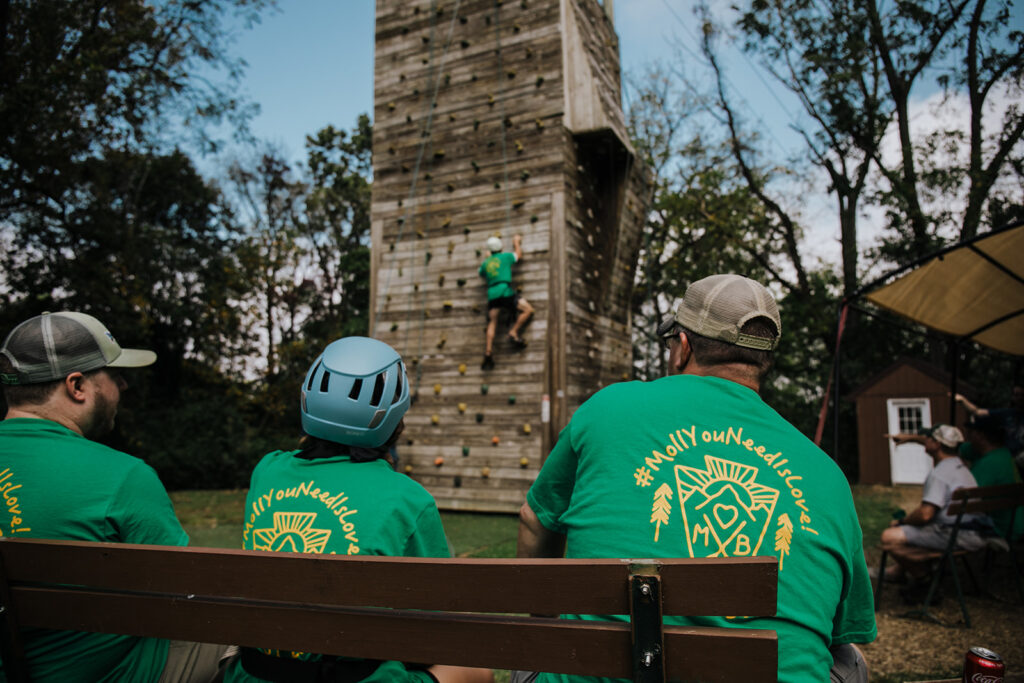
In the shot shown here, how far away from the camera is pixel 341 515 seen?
1800 mm

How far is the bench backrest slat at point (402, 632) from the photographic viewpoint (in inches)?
49.9

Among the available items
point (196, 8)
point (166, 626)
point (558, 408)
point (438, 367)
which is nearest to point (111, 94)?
point (196, 8)

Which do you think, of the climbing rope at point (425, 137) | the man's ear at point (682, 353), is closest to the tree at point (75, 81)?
the climbing rope at point (425, 137)

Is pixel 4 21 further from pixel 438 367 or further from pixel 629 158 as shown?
pixel 629 158

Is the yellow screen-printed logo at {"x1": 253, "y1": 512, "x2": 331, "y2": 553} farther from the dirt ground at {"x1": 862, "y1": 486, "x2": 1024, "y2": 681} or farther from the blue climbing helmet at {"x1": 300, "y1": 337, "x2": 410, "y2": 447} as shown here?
the dirt ground at {"x1": 862, "y1": 486, "x2": 1024, "y2": 681}

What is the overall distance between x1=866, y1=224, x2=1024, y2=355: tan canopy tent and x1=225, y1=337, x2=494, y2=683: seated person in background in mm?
5627

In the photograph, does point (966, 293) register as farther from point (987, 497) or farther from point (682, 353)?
point (682, 353)

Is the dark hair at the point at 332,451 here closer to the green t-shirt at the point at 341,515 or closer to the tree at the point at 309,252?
the green t-shirt at the point at 341,515

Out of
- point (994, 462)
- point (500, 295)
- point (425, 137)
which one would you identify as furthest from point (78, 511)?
point (425, 137)

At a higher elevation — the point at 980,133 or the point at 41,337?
the point at 980,133

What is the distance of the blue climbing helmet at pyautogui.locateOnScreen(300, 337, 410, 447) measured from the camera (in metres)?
2.06

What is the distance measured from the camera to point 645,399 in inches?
64.5

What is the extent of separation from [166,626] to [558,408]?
313 inches

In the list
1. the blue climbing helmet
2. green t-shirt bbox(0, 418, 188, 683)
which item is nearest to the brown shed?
the blue climbing helmet
